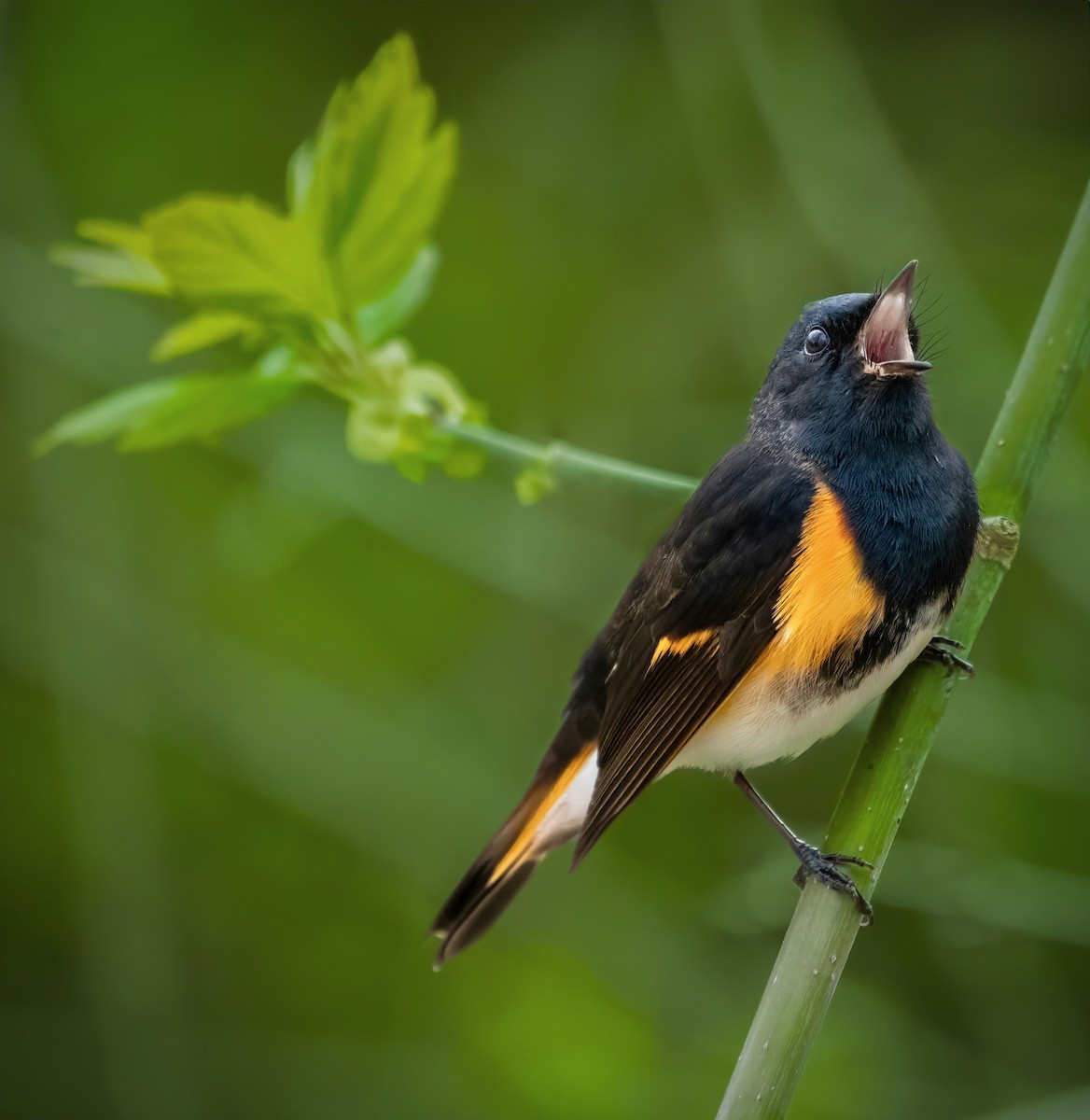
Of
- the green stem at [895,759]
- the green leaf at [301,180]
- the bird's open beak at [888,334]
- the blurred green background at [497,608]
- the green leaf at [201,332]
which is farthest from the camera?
the blurred green background at [497,608]

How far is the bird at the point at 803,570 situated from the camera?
1.52 metres

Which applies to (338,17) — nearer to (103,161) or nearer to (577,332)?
(103,161)

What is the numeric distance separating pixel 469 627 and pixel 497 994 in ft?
2.63

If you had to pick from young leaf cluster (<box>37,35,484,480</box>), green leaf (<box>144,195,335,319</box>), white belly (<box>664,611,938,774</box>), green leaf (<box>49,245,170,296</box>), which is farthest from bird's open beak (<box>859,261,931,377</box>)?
green leaf (<box>49,245,170,296</box>)

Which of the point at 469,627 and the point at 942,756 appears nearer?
the point at 942,756

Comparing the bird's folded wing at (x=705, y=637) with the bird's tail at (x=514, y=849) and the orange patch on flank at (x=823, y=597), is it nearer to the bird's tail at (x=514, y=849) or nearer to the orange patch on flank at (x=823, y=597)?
the orange patch on flank at (x=823, y=597)

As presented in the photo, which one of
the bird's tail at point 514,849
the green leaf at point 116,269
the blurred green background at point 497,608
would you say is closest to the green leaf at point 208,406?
the green leaf at point 116,269

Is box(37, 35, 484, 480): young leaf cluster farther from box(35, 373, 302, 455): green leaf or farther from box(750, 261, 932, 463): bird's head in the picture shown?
box(750, 261, 932, 463): bird's head

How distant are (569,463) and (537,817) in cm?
75

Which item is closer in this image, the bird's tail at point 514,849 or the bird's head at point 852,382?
the bird's head at point 852,382

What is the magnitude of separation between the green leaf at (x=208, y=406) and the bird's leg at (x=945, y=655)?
30.0 inches

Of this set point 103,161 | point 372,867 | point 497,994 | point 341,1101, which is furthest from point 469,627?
point 103,161

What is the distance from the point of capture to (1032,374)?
4.06 ft

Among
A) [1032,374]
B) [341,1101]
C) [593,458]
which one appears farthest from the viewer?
[341,1101]
